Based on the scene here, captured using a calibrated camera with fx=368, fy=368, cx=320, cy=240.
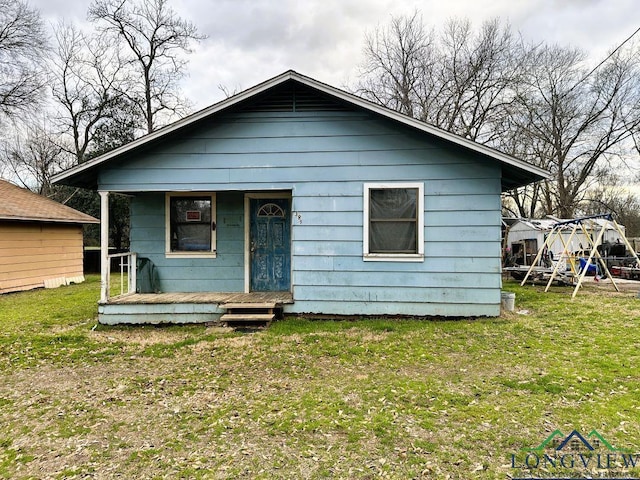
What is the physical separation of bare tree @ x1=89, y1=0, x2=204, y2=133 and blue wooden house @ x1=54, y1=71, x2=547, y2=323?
600 inches

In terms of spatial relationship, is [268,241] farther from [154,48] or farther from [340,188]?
[154,48]

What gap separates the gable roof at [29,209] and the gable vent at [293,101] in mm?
8493

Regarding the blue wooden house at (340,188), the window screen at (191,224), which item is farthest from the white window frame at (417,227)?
the window screen at (191,224)

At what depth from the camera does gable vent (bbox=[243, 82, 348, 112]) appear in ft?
21.2

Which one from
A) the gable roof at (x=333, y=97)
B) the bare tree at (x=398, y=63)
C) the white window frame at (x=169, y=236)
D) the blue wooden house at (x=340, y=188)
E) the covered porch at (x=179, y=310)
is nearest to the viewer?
the gable roof at (x=333, y=97)

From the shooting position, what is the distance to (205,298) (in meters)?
6.83

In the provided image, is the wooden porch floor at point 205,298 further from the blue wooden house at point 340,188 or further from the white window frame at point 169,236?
the white window frame at point 169,236

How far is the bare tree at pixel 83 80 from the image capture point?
19.5 meters

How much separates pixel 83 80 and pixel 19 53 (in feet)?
9.45

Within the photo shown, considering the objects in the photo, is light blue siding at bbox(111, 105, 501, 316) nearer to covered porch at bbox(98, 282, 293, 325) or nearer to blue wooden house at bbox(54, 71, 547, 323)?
blue wooden house at bbox(54, 71, 547, 323)

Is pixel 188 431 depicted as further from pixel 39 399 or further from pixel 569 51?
pixel 569 51

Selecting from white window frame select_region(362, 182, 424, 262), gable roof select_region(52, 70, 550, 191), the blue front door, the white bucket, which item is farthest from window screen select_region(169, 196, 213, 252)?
the white bucket

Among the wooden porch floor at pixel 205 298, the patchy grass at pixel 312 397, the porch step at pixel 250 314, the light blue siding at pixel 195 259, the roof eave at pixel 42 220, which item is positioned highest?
the roof eave at pixel 42 220

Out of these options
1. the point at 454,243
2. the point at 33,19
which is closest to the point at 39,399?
the point at 454,243
